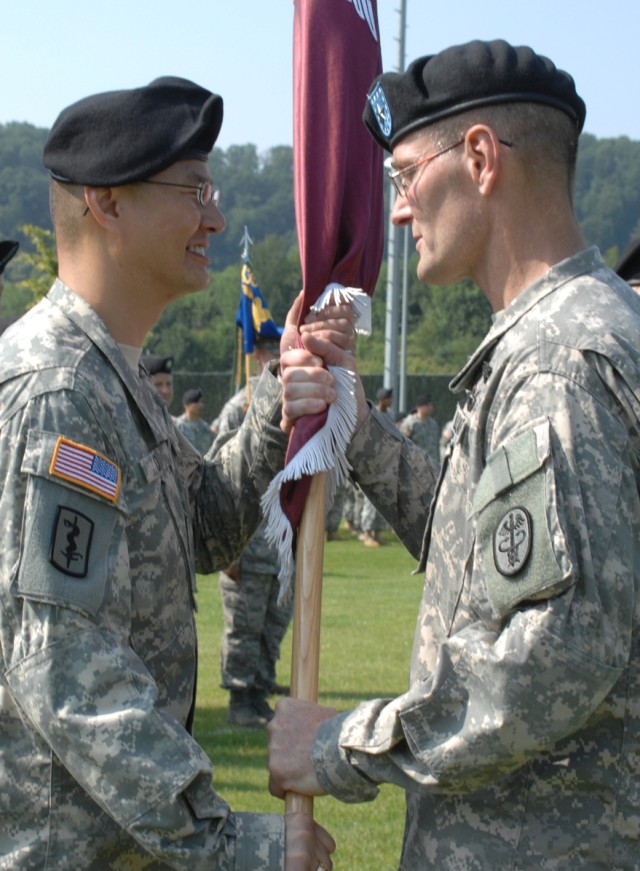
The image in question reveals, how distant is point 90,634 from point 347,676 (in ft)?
25.8

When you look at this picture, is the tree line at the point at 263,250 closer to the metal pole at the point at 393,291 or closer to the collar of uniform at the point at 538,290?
the metal pole at the point at 393,291

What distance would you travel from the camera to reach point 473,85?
2922 millimetres

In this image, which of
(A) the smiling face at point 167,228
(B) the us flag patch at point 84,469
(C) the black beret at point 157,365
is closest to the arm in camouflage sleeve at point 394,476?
(A) the smiling face at point 167,228

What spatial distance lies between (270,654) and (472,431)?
6697 millimetres

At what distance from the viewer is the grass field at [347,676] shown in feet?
21.0

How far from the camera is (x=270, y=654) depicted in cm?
926

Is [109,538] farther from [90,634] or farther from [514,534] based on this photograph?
[514,534]

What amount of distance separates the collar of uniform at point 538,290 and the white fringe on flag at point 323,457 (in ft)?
2.90

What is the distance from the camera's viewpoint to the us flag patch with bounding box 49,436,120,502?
273cm

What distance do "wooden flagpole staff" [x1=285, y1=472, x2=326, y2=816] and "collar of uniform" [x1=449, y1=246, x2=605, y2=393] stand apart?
986 mm

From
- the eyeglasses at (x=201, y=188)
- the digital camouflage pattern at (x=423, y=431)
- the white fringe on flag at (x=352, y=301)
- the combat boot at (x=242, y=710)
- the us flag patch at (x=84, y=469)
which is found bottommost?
the combat boot at (x=242, y=710)

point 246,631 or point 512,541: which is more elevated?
point 512,541

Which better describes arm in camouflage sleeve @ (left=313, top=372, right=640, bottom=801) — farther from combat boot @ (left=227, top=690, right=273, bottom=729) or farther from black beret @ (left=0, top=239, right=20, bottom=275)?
combat boot @ (left=227, top=690, right=273, bottom=729)

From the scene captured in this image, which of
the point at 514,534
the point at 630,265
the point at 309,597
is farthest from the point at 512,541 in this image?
the point at 630,265
